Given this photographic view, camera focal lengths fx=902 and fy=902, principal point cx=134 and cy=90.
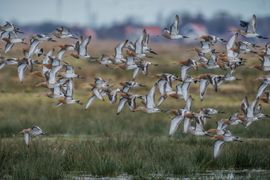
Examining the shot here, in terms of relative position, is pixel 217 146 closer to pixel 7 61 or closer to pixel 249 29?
pixel 249 29

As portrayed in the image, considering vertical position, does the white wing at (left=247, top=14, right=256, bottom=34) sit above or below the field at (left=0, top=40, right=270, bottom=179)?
above

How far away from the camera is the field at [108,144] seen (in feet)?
59.4

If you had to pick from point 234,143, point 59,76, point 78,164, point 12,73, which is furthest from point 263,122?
point 12,73

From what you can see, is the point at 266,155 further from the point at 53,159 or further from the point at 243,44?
the point at 53,159

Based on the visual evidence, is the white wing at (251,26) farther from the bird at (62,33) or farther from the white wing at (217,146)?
the bird at (62,33)

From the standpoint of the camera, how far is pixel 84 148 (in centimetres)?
1953

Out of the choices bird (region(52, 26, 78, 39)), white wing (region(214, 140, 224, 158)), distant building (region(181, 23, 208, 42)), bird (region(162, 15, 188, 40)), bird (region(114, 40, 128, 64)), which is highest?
bird (region(162, 15, 188, 40))

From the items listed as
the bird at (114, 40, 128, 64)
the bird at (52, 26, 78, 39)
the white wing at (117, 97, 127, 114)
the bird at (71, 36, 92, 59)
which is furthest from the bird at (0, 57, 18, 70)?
the white wing at (117, 97, 127, 114)

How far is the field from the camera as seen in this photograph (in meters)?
18.1

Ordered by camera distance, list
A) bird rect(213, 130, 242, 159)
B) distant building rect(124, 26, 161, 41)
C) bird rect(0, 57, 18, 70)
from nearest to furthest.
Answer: bird rect(213, 130, 242, 159) < bird rect(0, 57, 18, 70) < distant building rect(124, 26, 161, 41)

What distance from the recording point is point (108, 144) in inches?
812

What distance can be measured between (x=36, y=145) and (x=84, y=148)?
105cm

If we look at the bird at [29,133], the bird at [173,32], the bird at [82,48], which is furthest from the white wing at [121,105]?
the bird at [29,133]

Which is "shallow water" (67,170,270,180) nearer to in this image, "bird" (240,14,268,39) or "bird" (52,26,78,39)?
"bird" (240,14,268,39)
